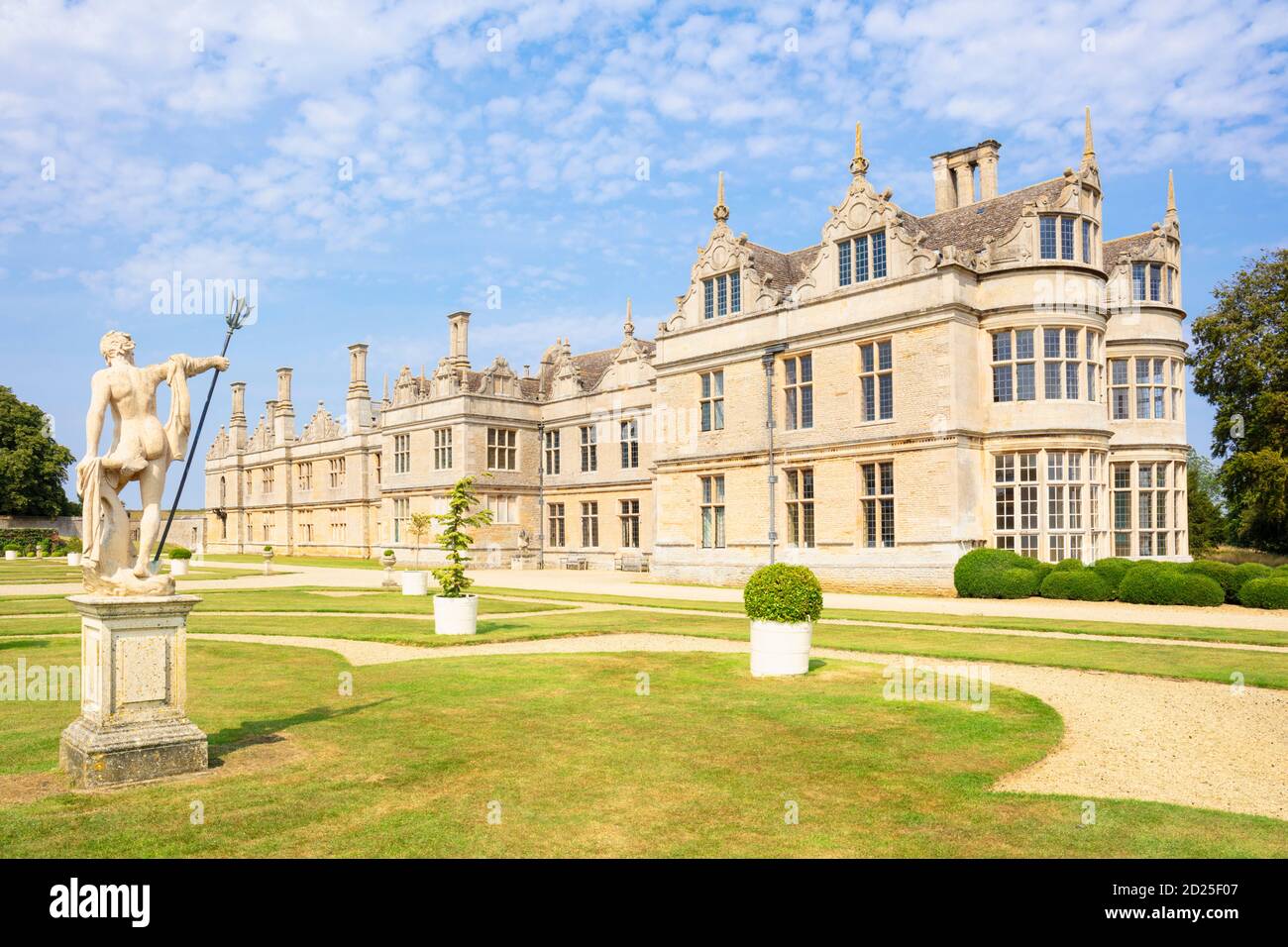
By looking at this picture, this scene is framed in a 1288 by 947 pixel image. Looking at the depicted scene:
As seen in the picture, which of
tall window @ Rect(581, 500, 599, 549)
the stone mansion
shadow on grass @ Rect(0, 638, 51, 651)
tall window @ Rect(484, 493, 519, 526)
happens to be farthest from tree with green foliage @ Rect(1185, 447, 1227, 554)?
shadow on grass @ Rect(0, 638, 51, 651)

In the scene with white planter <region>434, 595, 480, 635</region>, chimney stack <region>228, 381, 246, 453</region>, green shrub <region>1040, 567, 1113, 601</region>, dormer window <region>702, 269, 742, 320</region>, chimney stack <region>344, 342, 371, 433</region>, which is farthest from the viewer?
chimney stack <region>228, 381, 246, 453</region>

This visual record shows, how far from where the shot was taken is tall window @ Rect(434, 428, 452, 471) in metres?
51.8

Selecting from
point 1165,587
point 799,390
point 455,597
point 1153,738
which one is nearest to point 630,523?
point 799,390

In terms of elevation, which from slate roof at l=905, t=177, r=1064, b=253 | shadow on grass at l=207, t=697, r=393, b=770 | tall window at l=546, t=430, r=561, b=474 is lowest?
shadow on grass at l=207, t=697, r=393, b=770

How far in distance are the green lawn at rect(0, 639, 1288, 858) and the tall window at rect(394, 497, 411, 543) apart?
142 ft

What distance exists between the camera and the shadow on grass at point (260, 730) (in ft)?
28.5

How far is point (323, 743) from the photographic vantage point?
8875 mm

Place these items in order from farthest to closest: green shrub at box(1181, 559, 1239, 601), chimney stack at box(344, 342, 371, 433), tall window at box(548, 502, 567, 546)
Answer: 1. chimney stack at box(344, 342, 371, 433)
2. tall window at box(548, 502, 567, 546)
3. green shrub at box(1181, 559, 1239, 601)

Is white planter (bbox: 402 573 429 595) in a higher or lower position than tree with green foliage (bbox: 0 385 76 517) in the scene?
lower

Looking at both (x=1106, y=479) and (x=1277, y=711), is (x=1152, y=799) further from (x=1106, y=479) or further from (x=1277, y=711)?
(x=1106, y=479)

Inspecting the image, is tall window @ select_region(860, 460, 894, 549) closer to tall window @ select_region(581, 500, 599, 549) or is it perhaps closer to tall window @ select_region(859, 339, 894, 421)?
tall window @ select_region(859, 339, 894, 421)

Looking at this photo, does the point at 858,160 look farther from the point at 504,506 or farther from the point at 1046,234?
the point at 504,506
